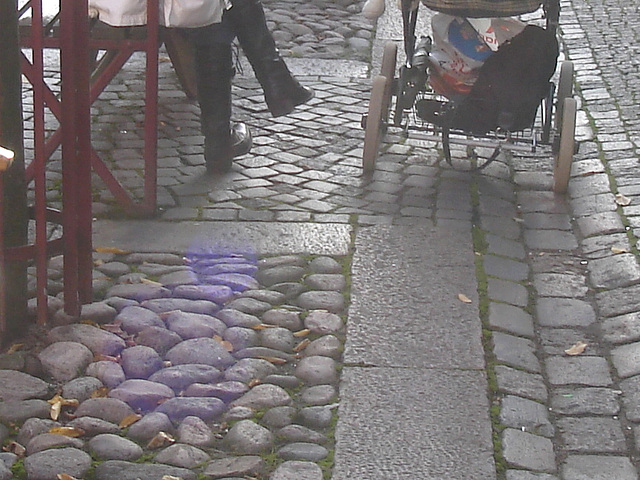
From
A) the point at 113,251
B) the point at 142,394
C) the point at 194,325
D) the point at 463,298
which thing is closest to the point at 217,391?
the point at 142,394

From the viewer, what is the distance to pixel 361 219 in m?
5.07

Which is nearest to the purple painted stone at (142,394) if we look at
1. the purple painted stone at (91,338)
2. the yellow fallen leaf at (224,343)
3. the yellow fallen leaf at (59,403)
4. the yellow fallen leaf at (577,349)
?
the yellow fallen leaf at (59,403)

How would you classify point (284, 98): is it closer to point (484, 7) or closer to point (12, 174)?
point (484, 7)

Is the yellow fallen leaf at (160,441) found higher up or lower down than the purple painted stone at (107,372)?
higher up

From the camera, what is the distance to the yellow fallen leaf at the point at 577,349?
397cm

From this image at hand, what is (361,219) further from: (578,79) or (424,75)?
(578,79)

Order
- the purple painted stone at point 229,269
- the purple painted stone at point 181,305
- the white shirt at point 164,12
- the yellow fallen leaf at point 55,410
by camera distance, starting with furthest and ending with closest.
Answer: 1. the white shirt at point 164,12
2. the purple painted stone at point 229,269
3. the purple painted stone at point 181,305
4. the yellow fallen leaf at point 55,410

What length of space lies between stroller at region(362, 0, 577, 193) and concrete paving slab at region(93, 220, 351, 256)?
801 mm

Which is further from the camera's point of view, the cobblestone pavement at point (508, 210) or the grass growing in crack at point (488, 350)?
the cobblestone pavement at point (508, 210)

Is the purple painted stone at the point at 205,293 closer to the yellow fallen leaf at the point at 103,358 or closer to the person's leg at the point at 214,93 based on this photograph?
the yellow fallen leaf at the point at 103,358

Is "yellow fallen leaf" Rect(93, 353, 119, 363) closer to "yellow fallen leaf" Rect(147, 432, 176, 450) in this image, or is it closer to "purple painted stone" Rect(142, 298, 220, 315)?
"purple painted stone" Rect(142, 298, 220, 315)

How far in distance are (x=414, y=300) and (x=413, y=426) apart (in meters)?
0.94

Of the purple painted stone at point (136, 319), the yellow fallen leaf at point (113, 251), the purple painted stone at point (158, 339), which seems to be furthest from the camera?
the yellow fallen leaf at point (113, 251)

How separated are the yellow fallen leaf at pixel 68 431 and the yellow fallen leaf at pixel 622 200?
3.07m
